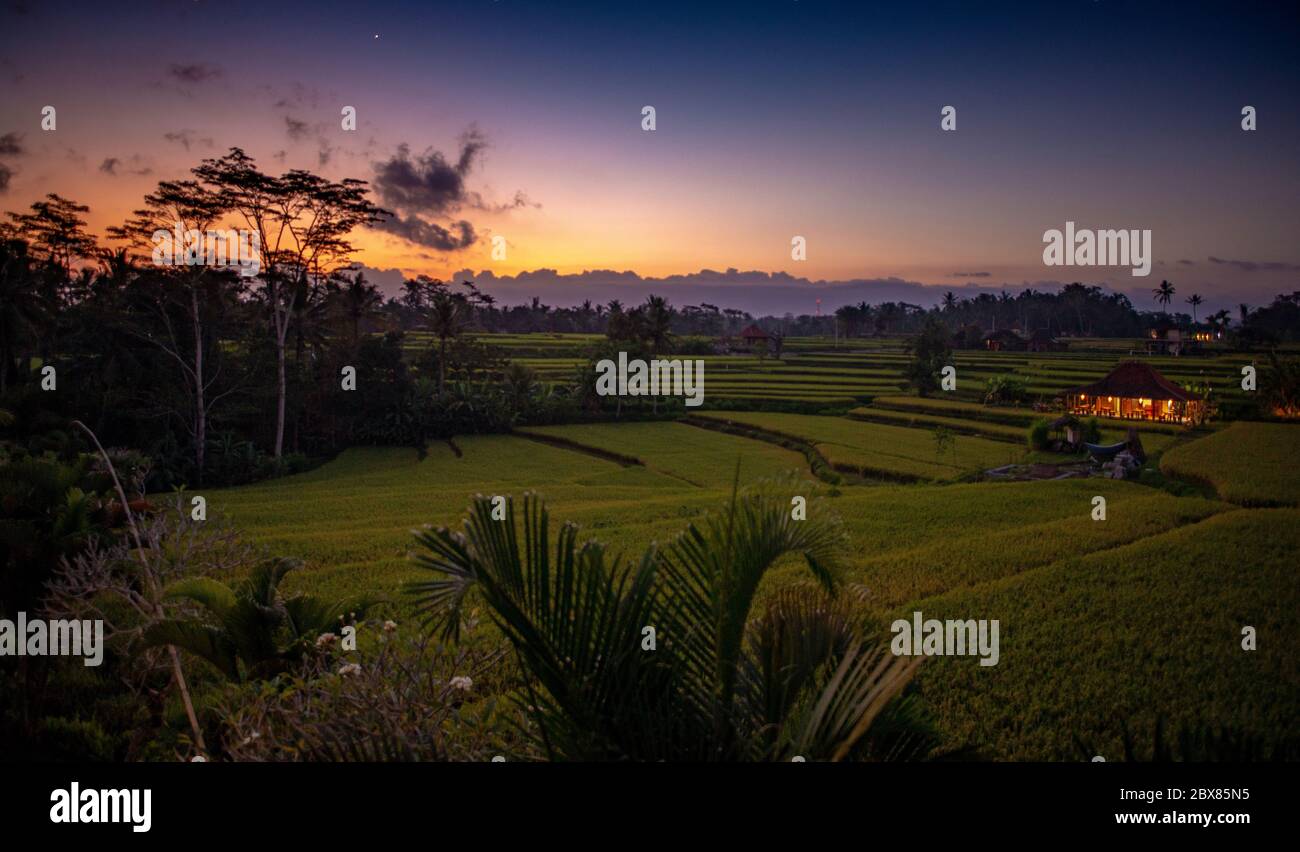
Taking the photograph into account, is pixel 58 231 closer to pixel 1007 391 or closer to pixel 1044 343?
pixel 1007 391

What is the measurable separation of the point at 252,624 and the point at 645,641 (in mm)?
3647

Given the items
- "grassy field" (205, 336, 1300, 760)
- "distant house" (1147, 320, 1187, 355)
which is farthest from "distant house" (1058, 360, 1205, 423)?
"distant house" (1147, 320, 1187, 355)

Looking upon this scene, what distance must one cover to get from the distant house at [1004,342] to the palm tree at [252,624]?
144 feet

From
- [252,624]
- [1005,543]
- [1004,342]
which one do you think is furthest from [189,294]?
[1004,342]

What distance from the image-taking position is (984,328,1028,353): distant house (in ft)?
139

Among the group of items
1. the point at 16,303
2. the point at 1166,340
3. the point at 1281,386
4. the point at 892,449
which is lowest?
the point at 892,449

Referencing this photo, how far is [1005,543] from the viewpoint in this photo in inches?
392

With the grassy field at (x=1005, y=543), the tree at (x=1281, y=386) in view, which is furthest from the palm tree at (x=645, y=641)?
the tree at (x=1281, y=386)

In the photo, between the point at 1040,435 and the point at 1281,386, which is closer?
the point at 1281,386

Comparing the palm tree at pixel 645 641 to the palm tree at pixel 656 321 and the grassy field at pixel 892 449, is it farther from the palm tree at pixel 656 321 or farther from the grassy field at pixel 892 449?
the palm tree at pixel 656 321

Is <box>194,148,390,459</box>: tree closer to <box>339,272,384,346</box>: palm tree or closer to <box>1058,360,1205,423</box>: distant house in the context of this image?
<box>339,272,384,346</box>: palm tree

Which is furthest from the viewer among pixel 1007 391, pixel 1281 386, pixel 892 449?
pixel 1007 391
